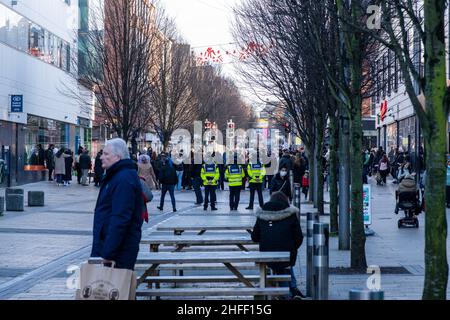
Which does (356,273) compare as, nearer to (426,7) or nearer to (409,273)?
(409,273)

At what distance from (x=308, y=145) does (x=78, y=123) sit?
29.0 m

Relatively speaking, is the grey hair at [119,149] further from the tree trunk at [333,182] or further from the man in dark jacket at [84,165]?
the man in dark jacket at [84,165]

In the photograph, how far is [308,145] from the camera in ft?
99.1

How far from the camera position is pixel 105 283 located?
22.2 ft

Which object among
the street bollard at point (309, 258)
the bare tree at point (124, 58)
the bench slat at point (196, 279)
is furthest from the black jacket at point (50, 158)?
the bench slat at point (196, 279)

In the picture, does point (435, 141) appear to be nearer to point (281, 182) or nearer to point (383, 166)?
point (281, 182)

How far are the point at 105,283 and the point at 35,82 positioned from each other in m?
39.1

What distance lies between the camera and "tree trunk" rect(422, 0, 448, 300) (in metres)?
8.17

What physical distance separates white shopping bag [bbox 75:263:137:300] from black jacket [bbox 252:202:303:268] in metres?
3.54

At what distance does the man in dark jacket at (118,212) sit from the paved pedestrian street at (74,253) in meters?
3.17

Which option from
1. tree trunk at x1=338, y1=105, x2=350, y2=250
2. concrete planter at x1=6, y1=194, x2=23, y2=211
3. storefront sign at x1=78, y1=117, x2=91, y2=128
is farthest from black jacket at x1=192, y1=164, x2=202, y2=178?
storefront sign at x1=78, y1=117, x2=91, y2=128

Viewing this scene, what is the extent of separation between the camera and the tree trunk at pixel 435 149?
322 inches

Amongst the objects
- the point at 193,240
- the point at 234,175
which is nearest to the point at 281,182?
the point at 234,175

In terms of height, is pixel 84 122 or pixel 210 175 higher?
pixel 84 122
